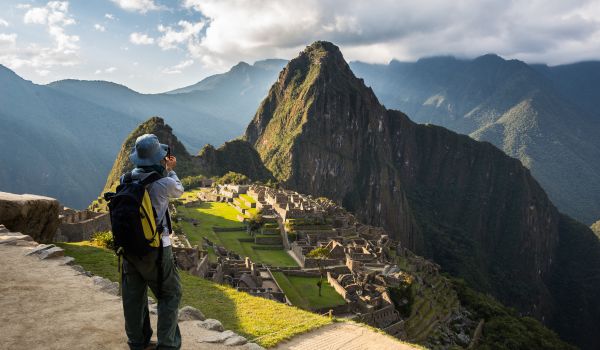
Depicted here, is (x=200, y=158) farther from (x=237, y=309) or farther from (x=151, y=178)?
(x=151, y=178)

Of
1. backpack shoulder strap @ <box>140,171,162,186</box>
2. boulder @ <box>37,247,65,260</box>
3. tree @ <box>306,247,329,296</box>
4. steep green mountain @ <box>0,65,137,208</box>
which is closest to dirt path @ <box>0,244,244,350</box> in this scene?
boulder @ <box>37,247,65,260</box>

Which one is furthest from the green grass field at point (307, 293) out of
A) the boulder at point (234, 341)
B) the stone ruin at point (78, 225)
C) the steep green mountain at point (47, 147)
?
the steep green mountain at point (47, 147)

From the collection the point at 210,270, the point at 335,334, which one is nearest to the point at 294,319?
the point at 335,334

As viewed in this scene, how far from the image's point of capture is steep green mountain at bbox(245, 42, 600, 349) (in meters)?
127

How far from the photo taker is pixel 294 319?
1007 cm

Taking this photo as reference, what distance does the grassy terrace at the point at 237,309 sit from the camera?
9.02m

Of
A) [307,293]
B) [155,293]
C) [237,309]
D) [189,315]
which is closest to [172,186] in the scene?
[155,293]

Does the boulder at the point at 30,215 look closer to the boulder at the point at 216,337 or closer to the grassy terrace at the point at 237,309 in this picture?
the grassy terrace at the point at 237,309

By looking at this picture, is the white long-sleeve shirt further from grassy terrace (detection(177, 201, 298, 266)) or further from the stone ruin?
grassy terrace (detection(177, 201, 298, 266))

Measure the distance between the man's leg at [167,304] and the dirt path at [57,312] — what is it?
976 mm

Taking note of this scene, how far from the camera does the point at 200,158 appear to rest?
101 metres

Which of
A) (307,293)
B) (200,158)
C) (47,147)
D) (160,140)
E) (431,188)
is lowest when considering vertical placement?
(431,188)

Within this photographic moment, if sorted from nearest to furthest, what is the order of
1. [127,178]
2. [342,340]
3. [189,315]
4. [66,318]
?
[127,178] → [66,318] → [189,315] → [342,340]

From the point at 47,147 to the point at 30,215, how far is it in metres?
158
